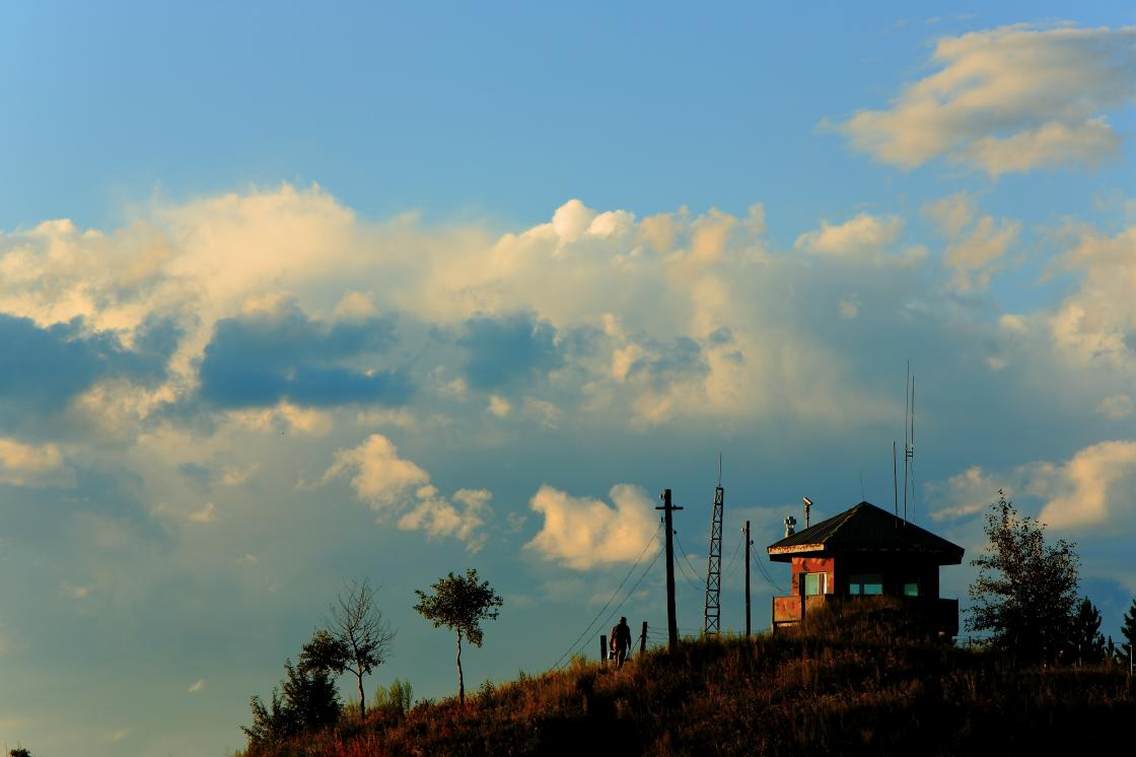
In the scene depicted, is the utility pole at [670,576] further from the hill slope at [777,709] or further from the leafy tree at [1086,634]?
the leafy tree at [1086,634]

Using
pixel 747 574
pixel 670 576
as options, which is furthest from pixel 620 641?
pixel 747 574

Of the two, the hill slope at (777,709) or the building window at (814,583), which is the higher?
the building window at (814,583)

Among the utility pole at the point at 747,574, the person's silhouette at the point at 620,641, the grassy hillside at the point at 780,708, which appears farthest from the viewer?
the utility pole at the point at 747,574

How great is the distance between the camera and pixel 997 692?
40125 mm

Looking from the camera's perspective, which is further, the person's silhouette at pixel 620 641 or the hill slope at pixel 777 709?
the person's silhouette at pixel 620 641

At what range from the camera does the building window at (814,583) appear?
5544 cm

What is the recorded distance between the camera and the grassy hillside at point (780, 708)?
3688cm

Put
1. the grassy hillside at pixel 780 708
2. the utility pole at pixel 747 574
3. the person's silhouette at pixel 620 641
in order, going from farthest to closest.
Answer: the utility pole at pixel 747 574
the person's silhouette at pixel 620 641
the grassy hillside at pixel 780 708

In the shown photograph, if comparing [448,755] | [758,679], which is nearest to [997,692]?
[758,679]

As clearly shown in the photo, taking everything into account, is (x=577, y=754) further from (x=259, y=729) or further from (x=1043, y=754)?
(x=259, y=729)

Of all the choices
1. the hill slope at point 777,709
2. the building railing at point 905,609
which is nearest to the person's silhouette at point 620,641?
the hill slope at point 777,709

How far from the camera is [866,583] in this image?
180ft

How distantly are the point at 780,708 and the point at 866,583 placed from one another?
16.0 meters

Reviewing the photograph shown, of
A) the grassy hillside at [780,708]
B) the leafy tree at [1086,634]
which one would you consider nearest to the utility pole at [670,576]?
the grassy hillside at [780,708]
